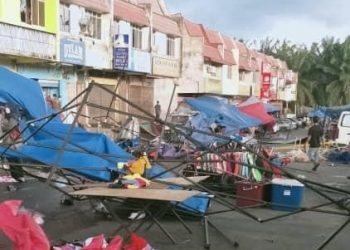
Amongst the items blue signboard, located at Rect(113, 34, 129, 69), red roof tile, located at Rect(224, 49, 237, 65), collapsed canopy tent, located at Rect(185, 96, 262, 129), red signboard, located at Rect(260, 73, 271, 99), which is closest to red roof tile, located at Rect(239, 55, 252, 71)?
red roof tile, located at Rect(224, 49, 237, 65)

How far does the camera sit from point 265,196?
1149 cm

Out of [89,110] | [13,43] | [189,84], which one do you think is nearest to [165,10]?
[189,84]

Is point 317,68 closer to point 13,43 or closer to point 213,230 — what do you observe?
point 13,43

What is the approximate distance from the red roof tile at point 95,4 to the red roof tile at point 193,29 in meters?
15.2

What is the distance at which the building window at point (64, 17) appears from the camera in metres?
24.7

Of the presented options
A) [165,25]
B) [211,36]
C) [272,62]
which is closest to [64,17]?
[165,25]

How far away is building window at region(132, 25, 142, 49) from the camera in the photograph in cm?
3181

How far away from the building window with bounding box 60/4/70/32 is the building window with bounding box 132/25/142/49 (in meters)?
6.76

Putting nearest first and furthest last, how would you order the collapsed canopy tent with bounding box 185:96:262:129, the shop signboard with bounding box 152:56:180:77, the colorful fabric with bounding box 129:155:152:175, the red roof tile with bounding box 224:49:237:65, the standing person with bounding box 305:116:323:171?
the colorful fabric with bounding box 129:155:152:175
the standing person with bounding box 305:116:323:171
the collapsed canopy tent with bounding box 185:96:262:129
the shop signboard with bounding box 152:56:180:77
the red roof tile with bounding box 224:49:237:65

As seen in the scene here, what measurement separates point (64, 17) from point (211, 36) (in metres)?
25.6

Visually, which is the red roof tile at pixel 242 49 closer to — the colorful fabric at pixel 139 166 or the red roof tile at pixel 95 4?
the red roof tile at pixel 95 4

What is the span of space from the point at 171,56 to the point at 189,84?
613 centimetres

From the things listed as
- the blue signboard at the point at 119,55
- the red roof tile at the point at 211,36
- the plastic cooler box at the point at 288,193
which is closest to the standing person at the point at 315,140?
the plastic cooler box at the point at 288,193

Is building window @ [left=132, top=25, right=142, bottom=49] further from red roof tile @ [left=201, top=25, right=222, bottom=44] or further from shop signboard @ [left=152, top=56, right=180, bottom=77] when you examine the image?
red roof tile @ [left=201, top=25, right=222, bottom=44]
